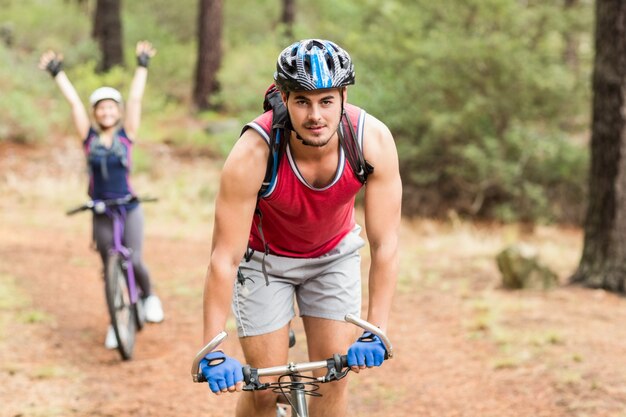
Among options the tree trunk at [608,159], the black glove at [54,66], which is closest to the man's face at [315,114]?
the black glove at [54,66]

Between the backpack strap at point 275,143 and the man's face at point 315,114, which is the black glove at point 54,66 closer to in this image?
the backpack strap at point 275,143

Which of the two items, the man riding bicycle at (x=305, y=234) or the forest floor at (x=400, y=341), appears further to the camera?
the forest floor at (x=400, y=341)

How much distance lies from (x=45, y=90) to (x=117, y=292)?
1496cm

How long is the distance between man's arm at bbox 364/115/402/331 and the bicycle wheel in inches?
141

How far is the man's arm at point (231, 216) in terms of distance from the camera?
11.9 feet

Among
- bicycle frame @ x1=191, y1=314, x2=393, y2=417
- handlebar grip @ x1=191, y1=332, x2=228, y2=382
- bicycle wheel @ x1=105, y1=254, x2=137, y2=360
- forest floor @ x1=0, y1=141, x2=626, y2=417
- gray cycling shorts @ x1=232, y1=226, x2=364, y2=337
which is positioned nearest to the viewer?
handlebar grip @ x1=191, y1=332, x2=228, y2=382

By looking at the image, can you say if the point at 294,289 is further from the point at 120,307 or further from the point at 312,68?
the point at 120,307

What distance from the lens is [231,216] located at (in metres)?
3.65

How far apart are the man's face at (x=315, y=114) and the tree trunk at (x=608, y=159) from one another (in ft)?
18.7

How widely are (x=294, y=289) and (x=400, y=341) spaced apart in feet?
12.1

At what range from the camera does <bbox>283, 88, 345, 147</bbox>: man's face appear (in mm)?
3541

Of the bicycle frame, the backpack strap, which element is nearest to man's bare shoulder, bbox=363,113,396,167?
the backpack strap

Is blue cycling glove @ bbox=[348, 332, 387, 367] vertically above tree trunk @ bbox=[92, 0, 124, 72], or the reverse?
tree trunk @ bbox=[92, 0, 124, 72]

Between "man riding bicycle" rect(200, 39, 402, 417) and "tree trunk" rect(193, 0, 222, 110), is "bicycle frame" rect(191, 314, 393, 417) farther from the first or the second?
"tree trunk" rect(193, 0, 222, 110)
